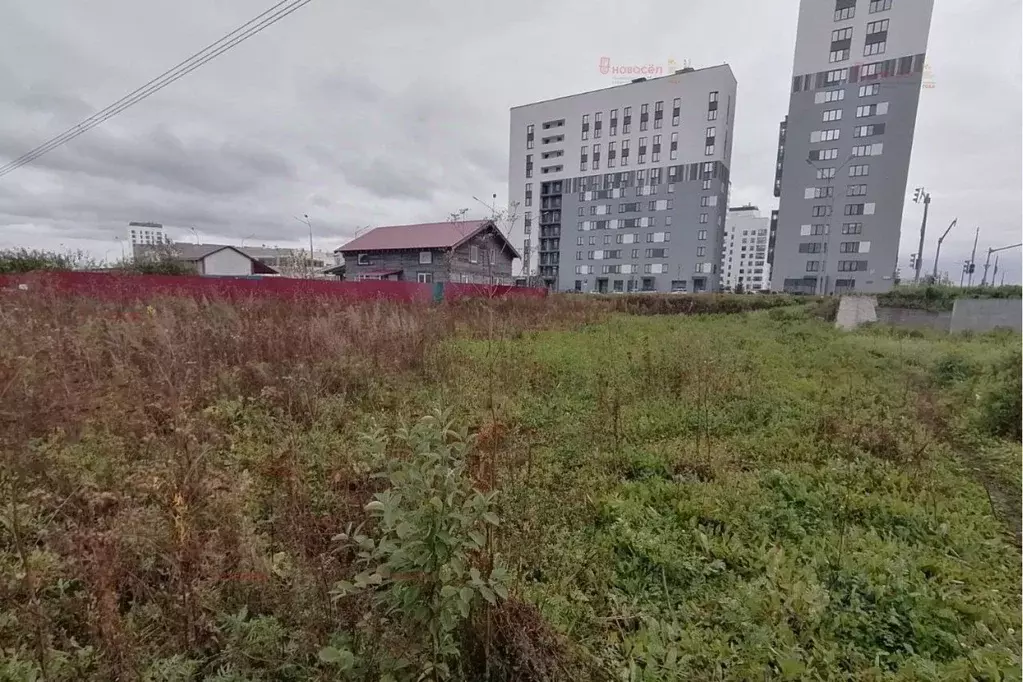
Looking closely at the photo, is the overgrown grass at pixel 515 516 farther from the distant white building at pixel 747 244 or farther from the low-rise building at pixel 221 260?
the distant white building at pixel 747 244

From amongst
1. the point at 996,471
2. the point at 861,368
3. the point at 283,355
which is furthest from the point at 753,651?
the point at 861,368

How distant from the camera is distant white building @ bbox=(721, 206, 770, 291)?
4048 inches

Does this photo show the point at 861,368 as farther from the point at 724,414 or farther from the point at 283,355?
the point at 283,355

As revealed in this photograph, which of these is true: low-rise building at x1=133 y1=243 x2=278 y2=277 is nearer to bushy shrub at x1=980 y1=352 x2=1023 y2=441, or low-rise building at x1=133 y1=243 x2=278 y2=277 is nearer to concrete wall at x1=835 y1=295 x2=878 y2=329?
concrete wall at x1=835 y1=295 x2=878 y2=329

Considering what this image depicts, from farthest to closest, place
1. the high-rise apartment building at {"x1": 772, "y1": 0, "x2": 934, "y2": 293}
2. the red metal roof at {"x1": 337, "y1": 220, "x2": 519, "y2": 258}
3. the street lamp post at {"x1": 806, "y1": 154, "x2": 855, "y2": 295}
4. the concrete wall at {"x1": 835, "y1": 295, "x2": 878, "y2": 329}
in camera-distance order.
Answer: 1. the street lamp post at {"x1": 806, "y1": 154, "x2": 855, "y2": 295}
2. the high-rise apartment building at {"x1": 772, "y1": 0, "x2": 934, "y2": 293}
3. the red metal roof at {"x1": 337, "y1": 220, "x2": 519, "y2": 258}
4. the concrete wall at {"x1": 835, "y1": 295, "x2": 878, "y2": 329}

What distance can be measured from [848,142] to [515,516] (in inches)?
2031

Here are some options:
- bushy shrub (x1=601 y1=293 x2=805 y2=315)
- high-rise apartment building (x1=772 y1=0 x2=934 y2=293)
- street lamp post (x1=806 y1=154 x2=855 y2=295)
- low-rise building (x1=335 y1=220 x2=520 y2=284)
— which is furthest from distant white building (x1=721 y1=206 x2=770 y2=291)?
low-rise building (x1=335 y1=220 x2=520 y2=284)

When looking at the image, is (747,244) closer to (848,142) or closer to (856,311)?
(848,142)

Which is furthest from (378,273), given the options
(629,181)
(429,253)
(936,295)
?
(629,181)

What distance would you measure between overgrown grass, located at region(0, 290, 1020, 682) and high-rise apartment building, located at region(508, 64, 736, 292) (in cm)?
4013

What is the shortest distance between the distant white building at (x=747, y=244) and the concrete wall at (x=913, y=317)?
9192 centimetres

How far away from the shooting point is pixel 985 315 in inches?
586

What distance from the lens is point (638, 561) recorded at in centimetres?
261

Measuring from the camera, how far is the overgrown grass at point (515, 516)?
1878 millimetres
